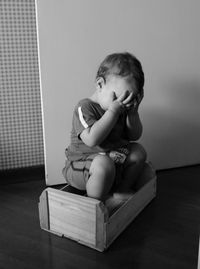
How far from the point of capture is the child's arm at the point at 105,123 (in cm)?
84

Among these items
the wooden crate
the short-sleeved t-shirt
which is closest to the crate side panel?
the wooden crate

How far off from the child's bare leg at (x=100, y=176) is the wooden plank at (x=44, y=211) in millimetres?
114

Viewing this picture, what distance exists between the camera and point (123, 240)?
837 mm

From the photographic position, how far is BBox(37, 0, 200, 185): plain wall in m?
1.01

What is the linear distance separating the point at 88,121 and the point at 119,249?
0.33 metres

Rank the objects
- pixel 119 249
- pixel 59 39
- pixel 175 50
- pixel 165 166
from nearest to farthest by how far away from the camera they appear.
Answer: pixel 119 249 < pixel 59 39 < pixel 175 50 < pixel 165 166

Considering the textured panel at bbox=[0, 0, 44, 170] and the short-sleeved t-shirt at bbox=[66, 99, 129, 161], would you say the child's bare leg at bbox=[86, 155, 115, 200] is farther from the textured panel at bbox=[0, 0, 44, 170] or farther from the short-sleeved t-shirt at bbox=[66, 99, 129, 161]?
the textured panel at bbox=[0, 0, 44, 170]

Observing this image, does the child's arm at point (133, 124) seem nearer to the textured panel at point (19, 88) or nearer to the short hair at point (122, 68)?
the short hair at point (122, 68)

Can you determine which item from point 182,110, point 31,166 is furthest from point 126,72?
point 31,166

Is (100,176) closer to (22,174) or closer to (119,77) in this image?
(119,77)

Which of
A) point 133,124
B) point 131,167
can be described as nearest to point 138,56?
point 133,124

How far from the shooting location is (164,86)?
1163 mm

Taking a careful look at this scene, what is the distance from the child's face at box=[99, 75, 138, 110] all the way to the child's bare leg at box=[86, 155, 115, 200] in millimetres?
154

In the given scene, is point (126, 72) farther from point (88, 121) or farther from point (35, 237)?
point (35, 237)
